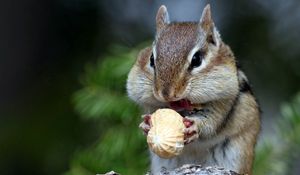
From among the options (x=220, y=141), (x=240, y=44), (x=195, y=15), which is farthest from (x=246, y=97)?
(x=195, y=15)

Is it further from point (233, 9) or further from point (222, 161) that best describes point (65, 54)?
point (222, 161)

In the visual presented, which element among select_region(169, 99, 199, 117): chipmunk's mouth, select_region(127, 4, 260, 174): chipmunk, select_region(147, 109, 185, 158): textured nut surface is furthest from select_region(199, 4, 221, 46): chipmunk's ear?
select_region(147, 109, 185, 158): textured nut surface

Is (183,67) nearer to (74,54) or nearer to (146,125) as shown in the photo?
(146,125)

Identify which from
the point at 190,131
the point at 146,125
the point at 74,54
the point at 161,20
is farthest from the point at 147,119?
the point at 74,54

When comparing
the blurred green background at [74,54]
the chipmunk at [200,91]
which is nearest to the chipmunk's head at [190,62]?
the chipmunk at [200,91]

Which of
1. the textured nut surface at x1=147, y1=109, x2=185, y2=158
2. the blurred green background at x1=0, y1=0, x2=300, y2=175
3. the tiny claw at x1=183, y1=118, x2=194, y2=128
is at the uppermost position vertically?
the blurred green background at x1=0, y1=0, x2=300, y2=175

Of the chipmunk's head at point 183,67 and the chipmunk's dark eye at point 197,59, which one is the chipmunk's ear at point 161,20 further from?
the chipmunk's dark eye at point 197,59

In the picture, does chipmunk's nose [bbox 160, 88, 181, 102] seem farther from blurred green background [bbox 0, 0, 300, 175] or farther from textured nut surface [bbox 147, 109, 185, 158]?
blurred green background [bbox 0, 0, 300, 175]
